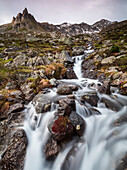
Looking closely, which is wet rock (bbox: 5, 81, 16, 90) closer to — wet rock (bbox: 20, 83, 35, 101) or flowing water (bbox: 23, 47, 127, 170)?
wet rock (bbox: 20, 83, 35, 101)

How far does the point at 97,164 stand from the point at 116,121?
3.61m

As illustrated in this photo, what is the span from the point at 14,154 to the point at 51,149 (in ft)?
7.02

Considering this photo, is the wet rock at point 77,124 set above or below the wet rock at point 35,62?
below

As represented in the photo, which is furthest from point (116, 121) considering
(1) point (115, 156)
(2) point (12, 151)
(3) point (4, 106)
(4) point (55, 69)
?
(4) point (55, 69)

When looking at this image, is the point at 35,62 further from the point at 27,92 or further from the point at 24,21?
the point at 24,21

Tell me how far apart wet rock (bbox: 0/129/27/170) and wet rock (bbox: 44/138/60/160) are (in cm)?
143

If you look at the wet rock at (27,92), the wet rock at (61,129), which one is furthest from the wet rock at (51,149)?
the wet rock at (27,92)

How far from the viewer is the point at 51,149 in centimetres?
520

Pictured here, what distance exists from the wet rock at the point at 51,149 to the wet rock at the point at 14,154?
4.69ft

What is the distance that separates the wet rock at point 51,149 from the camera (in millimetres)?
5066

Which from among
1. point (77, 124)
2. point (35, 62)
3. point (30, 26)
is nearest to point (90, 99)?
point (77, 124)

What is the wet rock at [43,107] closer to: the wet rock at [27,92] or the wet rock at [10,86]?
the wet rock at [27,92]

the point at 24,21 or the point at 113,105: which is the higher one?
the point at 24,21

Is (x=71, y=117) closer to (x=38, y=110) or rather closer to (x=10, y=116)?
(x=38, y=110)
